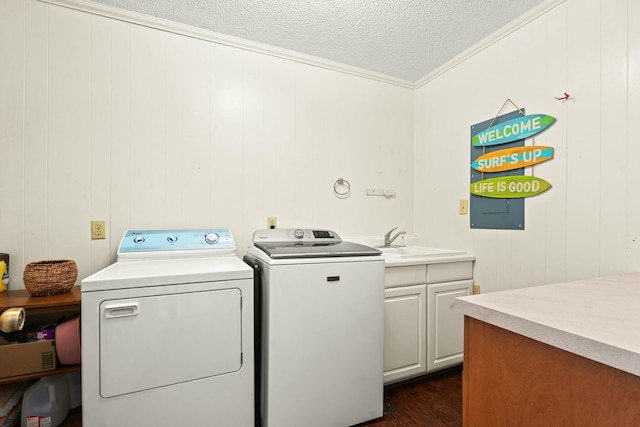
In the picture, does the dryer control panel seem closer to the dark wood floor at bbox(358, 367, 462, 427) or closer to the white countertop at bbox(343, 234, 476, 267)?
the white countertop at bbox(343, 234, 476, 267)

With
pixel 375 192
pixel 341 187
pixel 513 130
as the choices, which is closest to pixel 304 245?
pixel 341 187

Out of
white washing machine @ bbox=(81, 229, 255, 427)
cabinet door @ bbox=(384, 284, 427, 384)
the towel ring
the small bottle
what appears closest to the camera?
white washing machine @ bbox=(81, 229, 255, 427)

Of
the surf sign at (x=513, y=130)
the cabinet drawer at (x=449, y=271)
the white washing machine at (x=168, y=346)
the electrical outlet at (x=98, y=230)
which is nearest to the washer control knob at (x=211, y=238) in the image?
the white washing machine at (x=168, y=346)

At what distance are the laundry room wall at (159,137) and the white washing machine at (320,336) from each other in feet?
2.57

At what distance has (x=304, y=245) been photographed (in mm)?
1940

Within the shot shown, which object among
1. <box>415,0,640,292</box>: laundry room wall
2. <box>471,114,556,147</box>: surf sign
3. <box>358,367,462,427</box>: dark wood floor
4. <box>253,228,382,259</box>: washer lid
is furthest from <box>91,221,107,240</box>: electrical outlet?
<box>471,114,556,147</box>: surf sign

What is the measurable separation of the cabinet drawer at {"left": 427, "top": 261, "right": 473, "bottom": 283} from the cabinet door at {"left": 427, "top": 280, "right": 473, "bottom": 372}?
4 centimetres

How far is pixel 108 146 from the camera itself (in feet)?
5.98

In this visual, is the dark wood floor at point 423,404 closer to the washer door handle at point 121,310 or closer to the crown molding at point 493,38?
the washer door handle at point 121,310

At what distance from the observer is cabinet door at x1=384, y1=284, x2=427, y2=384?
1.86 m

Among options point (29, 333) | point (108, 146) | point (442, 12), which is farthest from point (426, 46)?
point (29, 333)

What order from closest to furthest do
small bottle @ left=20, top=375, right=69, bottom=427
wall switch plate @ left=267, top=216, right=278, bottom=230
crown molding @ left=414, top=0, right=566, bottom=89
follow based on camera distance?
small bottle @ left=20, top=375, right=69, bottom=427 → crown molding @ left=414, top=0, right=566, bottom=89 → wall switch plate @ left=267, top=216, right=278, bottom=230

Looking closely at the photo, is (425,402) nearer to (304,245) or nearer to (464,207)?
(304,245)

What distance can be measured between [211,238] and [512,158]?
81.1 inches
